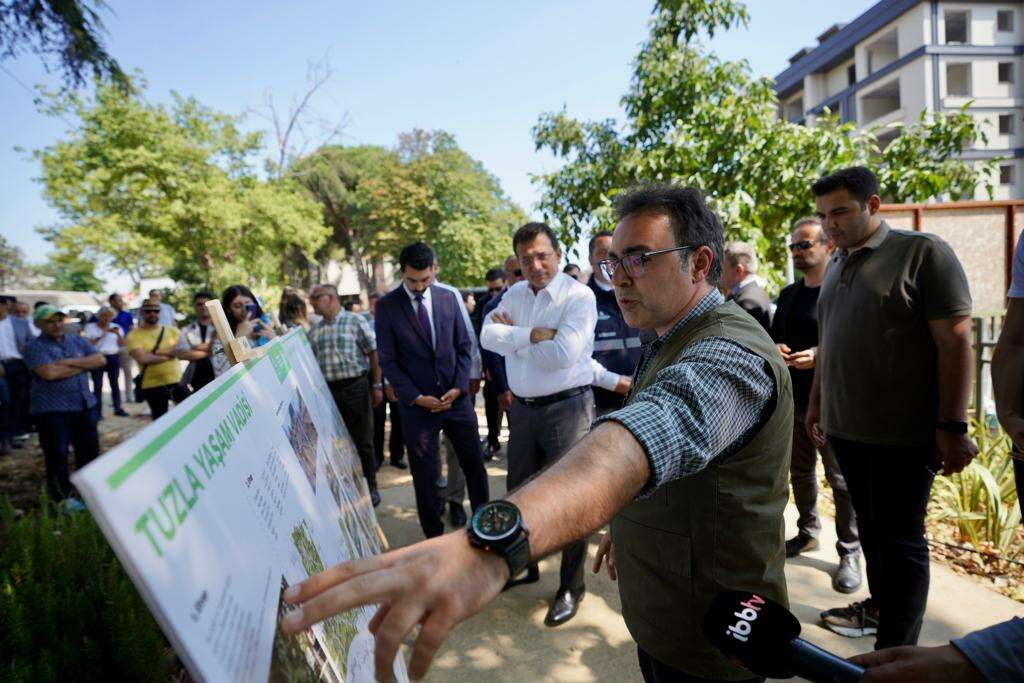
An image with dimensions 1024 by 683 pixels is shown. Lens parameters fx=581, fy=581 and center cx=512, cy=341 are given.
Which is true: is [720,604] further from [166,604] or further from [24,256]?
[24,256]

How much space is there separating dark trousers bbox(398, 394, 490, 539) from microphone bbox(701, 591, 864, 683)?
3.07 metres

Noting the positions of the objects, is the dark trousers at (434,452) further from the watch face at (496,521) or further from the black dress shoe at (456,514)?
the watch face at (496,521)

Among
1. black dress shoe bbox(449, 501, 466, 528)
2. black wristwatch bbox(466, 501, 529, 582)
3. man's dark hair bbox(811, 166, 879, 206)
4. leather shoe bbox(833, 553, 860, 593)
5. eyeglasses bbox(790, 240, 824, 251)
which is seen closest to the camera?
black wristwatch bbox(466, 501, 529, 582)

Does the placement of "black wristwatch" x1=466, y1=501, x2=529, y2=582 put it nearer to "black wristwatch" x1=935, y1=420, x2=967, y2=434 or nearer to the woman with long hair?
"black wristwatch" x1=935, y1=420, x2=967, y2=434

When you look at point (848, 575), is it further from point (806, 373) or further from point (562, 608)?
point (562, 608)

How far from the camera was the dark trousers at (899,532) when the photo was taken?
2383mm

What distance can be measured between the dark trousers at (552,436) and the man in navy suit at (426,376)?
0.67m

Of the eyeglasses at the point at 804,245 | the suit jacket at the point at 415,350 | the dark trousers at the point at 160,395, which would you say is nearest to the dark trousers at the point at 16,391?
the dark trousers at the point at 160,395

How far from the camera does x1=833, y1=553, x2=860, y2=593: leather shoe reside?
338 centimetres

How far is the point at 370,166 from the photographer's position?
3875 cm

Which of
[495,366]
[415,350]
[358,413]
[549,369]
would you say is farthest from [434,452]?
[495,366]

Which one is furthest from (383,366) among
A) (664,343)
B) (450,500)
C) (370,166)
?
(370,166)

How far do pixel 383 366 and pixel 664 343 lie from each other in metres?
2.94

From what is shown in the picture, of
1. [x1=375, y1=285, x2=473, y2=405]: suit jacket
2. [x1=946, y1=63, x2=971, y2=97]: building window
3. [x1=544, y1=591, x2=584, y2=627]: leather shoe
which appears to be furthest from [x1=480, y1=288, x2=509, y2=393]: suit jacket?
[x1=946, y1=63, x2=971, y2=97]: building window
